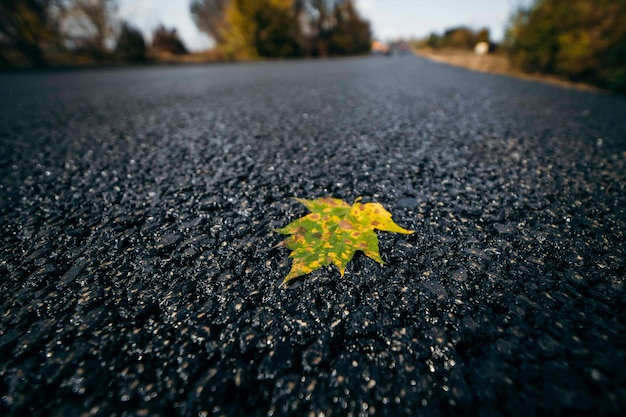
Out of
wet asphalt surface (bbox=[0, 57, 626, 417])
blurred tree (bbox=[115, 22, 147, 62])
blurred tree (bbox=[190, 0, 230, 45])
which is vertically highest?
blurred tree (bbox=[190, 0, 230, 45])

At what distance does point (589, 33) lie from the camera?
214 inches

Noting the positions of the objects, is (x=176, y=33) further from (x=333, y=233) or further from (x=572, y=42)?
(x=333, y=233)

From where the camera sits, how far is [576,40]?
5.68 m

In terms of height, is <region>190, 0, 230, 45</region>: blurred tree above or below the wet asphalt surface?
above

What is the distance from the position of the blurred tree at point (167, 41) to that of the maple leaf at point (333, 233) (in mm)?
27914

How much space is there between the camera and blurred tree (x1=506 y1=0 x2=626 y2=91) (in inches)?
194

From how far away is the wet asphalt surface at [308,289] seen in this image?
547 millimetres

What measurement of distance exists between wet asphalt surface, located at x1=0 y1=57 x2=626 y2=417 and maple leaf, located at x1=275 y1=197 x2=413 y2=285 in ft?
0.14

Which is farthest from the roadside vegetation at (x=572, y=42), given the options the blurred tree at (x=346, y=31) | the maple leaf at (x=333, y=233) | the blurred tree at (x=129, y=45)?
the blurred tree at (x=346, y=31)

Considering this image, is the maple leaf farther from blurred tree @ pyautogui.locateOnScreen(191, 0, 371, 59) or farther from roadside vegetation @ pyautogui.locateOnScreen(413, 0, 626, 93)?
blurred tree @ pyautogui.locateOnScreen(191, 0, 371, 59)

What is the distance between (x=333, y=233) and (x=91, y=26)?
68.0 feet

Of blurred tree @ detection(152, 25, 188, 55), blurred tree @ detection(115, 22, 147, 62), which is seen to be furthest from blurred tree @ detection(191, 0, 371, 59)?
blurred tree @ detection(115, 22, 147, 62)

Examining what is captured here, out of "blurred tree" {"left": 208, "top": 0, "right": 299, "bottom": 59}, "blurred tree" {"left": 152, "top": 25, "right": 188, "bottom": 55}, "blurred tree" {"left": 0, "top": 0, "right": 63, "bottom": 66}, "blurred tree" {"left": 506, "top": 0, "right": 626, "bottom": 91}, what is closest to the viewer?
"blurred tree" {"left": 506, "top": 0, "right": 626, "bottom": 91}

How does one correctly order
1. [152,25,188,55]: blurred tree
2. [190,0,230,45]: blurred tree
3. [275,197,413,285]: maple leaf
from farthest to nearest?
[190,0,230,45]: blurred tree → [152,25,188,55]: blurred tree → [275,197,413,285]: maple leaf
